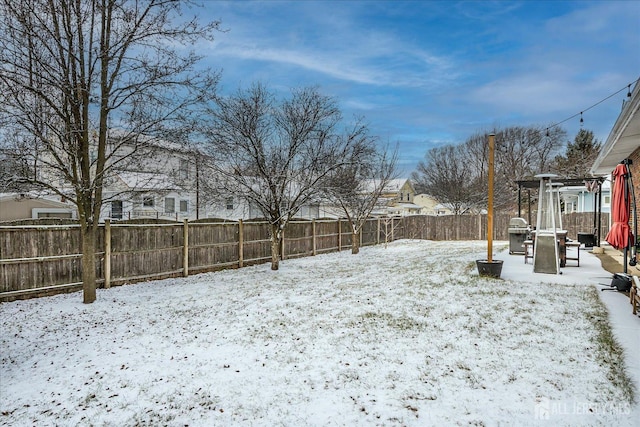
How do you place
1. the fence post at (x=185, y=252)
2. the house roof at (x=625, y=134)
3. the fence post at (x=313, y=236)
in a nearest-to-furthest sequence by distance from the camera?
the house roof at (x=625, y=134)
the fence post at (x=185, y=252)
the fence post at (x=313, y=236)

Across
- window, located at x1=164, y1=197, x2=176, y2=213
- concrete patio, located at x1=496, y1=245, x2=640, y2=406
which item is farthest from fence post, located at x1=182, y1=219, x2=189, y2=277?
window, located at x1=164, y1=197, x2=176, y2=213

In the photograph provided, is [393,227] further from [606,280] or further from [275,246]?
[606,280]

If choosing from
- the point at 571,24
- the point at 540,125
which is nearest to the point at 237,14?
the point at 571,24

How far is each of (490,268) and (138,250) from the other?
8.19 meters

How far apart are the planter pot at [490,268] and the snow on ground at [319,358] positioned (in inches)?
15.8

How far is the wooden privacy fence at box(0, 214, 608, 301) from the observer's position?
720 cm

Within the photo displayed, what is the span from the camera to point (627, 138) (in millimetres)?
7938

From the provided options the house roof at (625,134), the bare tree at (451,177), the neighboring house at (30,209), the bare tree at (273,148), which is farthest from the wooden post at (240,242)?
the bare tree at (451,177)

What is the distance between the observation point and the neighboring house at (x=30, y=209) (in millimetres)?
13633

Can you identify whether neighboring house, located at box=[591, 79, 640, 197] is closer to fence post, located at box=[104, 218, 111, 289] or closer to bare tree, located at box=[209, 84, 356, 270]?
bare tree, located at box=[209, 84, 356, 270]

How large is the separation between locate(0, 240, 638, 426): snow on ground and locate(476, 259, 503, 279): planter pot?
401 millimetres

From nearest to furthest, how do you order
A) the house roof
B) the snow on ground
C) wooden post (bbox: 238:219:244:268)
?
1. the snow on ground
2. the house roof
3. wooden post (bbox: 238:219:244:268)

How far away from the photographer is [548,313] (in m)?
5.66

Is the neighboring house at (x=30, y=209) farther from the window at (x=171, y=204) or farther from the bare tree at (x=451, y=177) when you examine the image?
the bare tree at (x=451, y=177)
